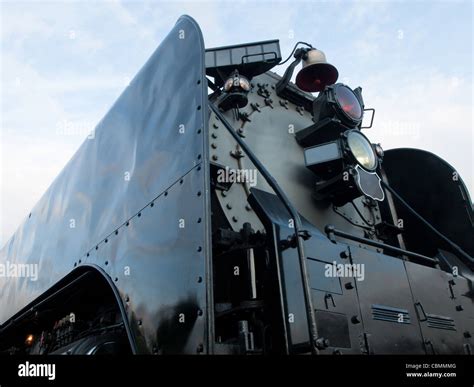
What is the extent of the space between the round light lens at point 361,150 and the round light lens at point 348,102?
0.63 feet

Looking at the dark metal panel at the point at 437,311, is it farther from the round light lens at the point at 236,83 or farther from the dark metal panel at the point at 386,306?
the round light lens at the point at 236,83

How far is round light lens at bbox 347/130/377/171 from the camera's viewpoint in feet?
9.21

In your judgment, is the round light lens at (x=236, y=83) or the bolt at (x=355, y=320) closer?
the bolt at (x=355, y=320)

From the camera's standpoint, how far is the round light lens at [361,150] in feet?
9.21

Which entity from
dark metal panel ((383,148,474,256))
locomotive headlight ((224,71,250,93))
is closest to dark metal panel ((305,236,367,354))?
locomotive headlight ((224,71,250,93))

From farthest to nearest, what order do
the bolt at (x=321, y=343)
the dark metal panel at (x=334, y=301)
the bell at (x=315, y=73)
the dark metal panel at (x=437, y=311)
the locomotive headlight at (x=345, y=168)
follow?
the bell at (x=315, y=73) < the locomotive headlight at (x=345, y=168) < the dark metal panel at (x=437, y=311) < the dark metal panel at (x=334, y=301) < the bolt at (x=321, y=343)

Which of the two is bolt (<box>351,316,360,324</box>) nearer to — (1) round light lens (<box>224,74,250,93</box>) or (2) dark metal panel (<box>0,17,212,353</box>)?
(2) dark metal panel (<box>0,17,212,353</box>)

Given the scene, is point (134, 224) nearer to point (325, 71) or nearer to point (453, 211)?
point (325, 71)

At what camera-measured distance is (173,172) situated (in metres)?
2.15

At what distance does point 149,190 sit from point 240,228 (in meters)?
0.48

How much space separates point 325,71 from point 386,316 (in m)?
2.02

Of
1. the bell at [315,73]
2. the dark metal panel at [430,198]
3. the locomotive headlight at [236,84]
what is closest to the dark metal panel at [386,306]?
the locomotive headlight at [236,84]

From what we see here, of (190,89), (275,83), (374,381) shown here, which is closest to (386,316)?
(374,381)

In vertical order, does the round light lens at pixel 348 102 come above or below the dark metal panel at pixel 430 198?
above
